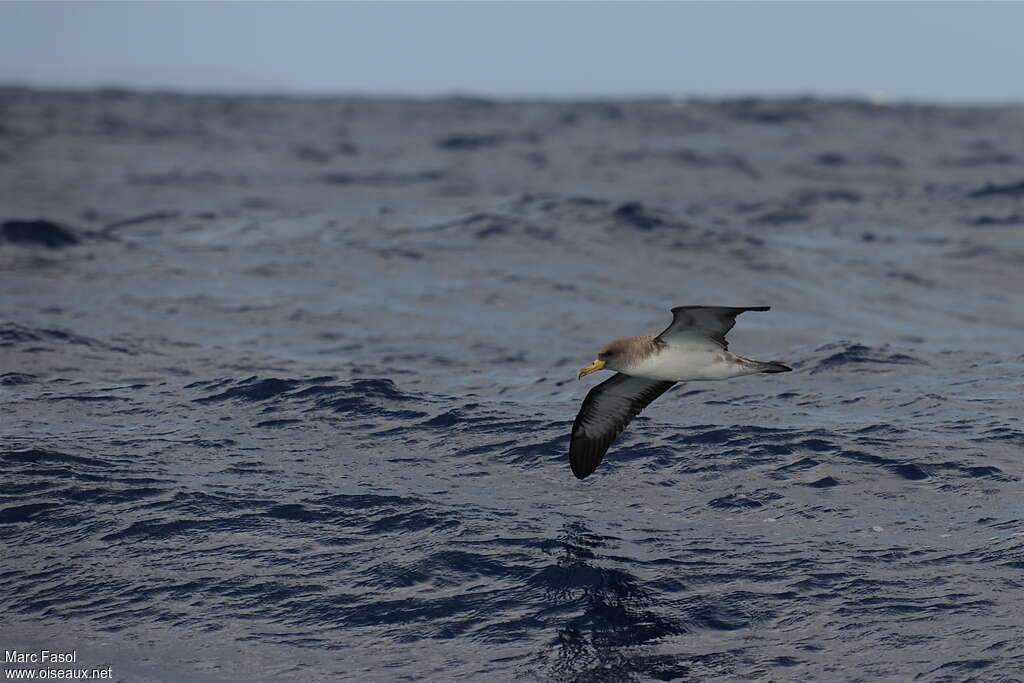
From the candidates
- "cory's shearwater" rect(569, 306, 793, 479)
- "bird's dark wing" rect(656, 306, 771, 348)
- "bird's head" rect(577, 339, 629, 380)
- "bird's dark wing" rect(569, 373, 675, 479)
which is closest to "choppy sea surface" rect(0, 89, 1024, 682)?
"bird's dark wing" rect(569, 373, 675, 479)

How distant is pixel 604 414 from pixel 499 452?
1751 mm

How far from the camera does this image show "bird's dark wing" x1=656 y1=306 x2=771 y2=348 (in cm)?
883

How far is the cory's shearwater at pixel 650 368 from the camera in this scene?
9258 mm

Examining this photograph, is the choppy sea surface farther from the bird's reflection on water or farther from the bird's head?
the bird's head

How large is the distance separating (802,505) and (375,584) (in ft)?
12.3

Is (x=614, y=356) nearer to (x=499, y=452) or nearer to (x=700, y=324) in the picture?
(x=700, y=324)

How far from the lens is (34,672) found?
7.81 metres

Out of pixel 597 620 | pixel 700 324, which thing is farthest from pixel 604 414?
pixel 597 620

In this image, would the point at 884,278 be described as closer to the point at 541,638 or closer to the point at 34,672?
the point at 541,638

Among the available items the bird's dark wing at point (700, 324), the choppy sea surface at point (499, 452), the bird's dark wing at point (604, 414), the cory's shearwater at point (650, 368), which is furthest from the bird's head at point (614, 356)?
Answer: the choppy sea surface at point (499, 452)

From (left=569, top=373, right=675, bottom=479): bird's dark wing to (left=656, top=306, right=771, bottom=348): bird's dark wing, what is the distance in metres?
0.97

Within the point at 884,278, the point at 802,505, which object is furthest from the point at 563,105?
the point at 802,505

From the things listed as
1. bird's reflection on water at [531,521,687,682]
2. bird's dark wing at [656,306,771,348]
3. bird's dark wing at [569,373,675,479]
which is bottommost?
bird's reflection on water at [531,521,687,682]

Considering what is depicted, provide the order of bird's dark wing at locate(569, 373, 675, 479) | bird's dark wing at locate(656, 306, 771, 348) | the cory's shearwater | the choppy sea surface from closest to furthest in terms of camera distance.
A: the choppy sea surface → bird's dark wing at locate(656, 306, 771, 348) → the cory's shearwater → bird's dark wing at locate(569, 373, 675, 479)
